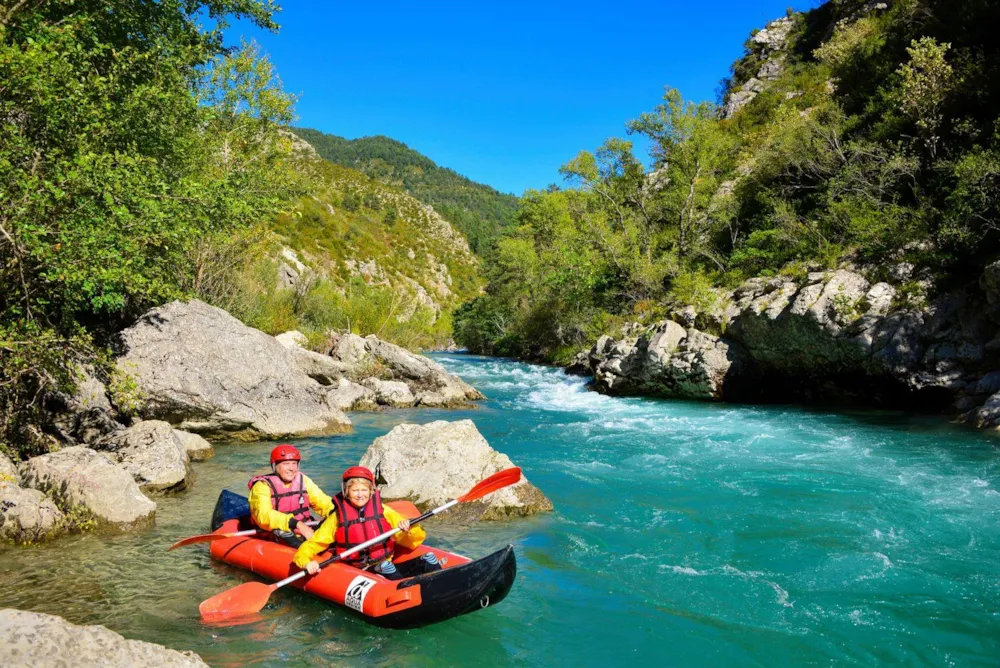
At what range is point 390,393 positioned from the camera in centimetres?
1645

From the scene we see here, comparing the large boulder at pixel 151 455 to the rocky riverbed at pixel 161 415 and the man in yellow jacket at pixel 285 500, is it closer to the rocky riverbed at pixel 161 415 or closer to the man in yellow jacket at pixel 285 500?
the rocky riverbed at pixel 161 415

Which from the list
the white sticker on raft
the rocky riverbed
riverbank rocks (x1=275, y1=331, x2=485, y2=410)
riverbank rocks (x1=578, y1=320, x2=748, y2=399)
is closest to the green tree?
the rocky riverbed

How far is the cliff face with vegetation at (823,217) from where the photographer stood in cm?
1311

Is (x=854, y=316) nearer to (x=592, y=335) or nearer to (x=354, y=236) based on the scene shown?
(x=592, y=335)

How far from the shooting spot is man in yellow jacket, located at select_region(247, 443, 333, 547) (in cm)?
573

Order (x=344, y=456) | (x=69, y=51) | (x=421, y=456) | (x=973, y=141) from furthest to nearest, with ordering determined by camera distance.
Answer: (x=973, y=141)
(x=344, y=456)
(x=421, y=456)
(x=69, y=51)

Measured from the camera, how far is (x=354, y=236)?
5603 cm

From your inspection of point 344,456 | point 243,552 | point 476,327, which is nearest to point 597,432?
point 344,456

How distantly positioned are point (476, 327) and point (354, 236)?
19.5 meters

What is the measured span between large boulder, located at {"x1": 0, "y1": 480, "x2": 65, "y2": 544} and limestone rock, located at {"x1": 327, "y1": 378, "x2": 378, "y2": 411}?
8710mm

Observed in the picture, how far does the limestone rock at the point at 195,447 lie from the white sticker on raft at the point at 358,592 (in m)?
5.74

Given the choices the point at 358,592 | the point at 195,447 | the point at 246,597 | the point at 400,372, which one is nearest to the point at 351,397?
the point at 400,372

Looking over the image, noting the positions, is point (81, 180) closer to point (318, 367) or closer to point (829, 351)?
point (318, 367)

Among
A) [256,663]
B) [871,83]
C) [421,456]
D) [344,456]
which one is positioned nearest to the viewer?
[256,663]
